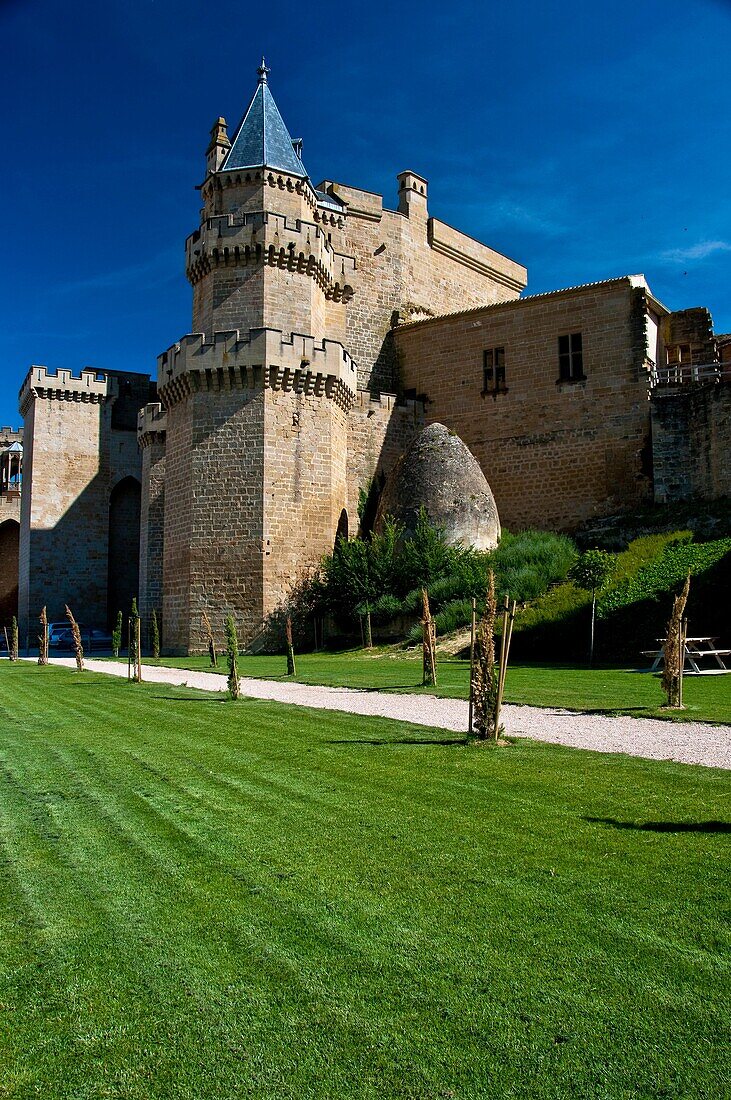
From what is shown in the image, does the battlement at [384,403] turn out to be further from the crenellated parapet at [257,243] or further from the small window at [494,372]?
the crenellated parapet at [257,243]

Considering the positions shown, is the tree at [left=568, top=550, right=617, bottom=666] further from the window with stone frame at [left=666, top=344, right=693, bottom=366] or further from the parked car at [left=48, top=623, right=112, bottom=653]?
the parked car at [left=48, top=623, right=112, bottom=653]

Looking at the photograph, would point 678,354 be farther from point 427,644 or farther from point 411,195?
point 427,644

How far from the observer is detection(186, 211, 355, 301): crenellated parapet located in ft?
83.1

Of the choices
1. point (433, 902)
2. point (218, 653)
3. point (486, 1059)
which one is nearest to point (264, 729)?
point (433, 902)

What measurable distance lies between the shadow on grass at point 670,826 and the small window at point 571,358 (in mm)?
22123

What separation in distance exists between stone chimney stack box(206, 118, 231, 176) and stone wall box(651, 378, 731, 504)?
A: 698 inches

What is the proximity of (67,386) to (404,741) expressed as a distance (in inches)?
1152

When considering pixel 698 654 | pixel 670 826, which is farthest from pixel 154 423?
pixel 670 826

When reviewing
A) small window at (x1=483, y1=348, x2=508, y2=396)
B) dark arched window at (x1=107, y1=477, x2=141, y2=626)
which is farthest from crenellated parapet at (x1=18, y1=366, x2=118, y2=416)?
small window at (x1=483, y1=348, x2=508, y2=396)

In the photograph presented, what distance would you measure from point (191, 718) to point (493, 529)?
1505cm

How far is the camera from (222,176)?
2675cm

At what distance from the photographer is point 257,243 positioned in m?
25.3

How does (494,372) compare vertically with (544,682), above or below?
above

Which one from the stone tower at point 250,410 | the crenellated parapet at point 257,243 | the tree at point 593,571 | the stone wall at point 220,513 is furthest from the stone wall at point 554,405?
the tree at point 593,571
